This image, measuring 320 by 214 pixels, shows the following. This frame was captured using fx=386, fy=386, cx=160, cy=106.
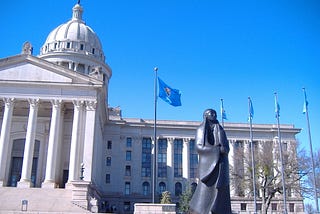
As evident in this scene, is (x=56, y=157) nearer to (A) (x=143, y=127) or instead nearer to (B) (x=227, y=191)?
(A) (x=143, y=127)

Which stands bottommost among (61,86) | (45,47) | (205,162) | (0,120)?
(205,162)

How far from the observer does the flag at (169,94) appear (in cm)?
3488

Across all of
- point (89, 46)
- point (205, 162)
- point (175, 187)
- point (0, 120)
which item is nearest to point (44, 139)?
point (0, 120)

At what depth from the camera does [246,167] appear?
181 ft

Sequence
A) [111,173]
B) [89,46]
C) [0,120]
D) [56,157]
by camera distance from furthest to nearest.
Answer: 1. [89,46]
2. [111,173]
3. [0,120]
4. [56,157]

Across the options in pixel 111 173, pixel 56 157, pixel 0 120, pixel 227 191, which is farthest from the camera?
pixel 111 173

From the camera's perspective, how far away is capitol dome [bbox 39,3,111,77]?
8044 cm

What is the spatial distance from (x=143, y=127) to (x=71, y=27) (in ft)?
102

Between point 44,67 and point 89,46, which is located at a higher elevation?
point 89,46

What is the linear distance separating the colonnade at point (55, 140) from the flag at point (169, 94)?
16.3 m

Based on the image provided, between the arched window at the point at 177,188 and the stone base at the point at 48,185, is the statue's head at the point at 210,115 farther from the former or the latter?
the arched window at the point at 177,188

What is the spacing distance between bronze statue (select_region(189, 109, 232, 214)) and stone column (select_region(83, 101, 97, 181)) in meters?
37.2

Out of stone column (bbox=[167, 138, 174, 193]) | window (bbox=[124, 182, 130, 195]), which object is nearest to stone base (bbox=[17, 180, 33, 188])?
window (bbox=[124, 182, 130, 195])

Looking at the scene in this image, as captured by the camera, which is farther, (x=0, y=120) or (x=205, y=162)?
(x=0, y=120)
